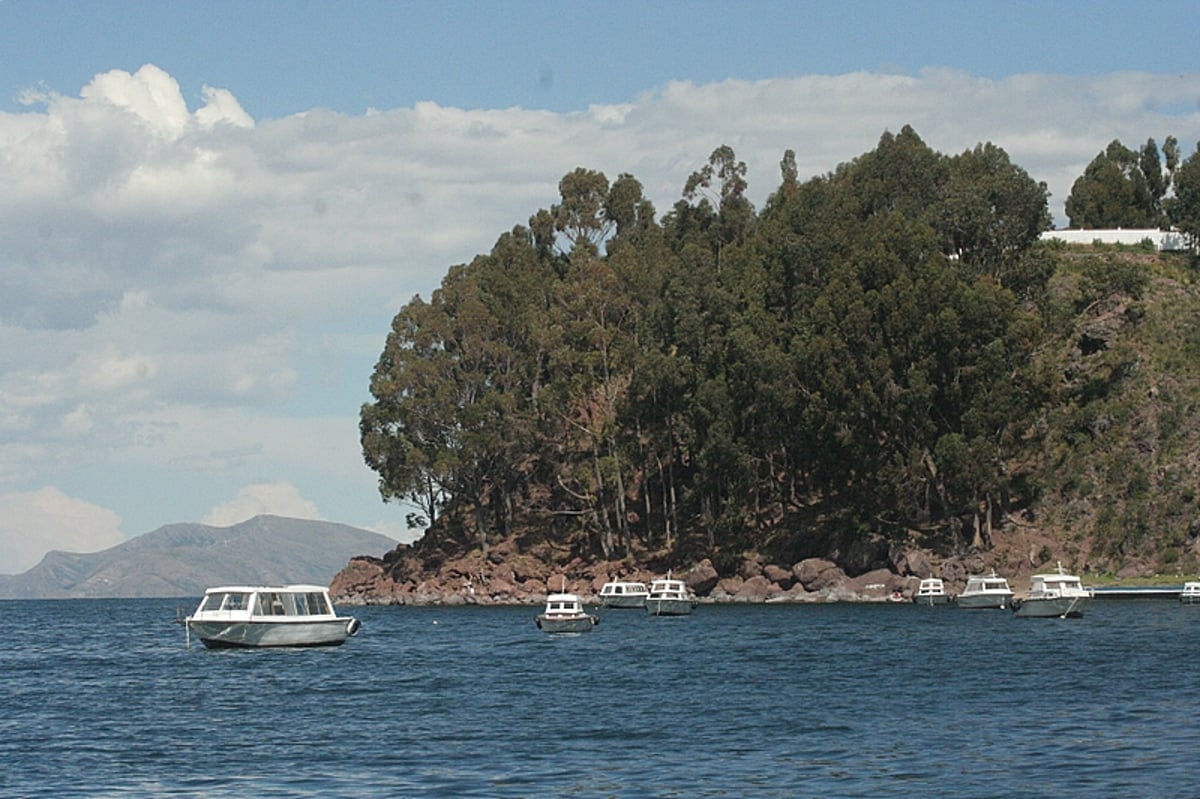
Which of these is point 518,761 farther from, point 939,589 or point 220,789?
point 939,589

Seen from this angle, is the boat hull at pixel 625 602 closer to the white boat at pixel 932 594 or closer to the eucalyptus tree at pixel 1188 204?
the white boat at pixel 932 594

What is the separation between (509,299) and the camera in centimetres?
17125

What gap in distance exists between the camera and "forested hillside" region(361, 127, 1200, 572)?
426ft

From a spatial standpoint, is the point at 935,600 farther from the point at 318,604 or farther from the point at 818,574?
the point at 318,604

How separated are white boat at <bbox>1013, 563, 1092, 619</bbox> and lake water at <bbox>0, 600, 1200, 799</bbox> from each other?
398 cm

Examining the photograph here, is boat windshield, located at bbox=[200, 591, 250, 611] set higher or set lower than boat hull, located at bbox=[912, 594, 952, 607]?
higher

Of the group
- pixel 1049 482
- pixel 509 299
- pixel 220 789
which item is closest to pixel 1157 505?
pixel 1049 482

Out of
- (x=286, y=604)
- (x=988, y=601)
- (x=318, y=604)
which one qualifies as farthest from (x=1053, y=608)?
(x=286, y=604)

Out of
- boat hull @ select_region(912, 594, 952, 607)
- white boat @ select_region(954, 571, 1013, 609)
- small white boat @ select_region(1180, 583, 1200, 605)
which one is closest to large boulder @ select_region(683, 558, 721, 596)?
boat hull @ select_region(912, 594, 952, 607)

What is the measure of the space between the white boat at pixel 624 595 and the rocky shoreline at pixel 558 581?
419 cm

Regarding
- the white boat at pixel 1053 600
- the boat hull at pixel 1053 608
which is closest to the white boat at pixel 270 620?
the boat hull at pixel 1053 608

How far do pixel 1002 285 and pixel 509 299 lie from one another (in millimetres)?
53318

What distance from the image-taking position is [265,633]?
293 feet

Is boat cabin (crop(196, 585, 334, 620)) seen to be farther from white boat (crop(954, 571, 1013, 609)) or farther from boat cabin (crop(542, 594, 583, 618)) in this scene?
white boat (crop(954, 571, 1013, 609))
